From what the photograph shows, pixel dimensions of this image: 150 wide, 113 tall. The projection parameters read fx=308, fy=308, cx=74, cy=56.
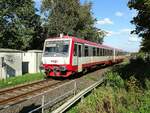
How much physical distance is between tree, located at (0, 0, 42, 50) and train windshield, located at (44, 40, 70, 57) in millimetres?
16555

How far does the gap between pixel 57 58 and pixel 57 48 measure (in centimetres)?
79

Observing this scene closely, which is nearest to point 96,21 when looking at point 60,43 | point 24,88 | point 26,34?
point 26,34

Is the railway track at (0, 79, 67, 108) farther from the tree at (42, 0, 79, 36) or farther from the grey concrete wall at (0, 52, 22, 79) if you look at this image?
the tree at (42, 0, 79, 36)

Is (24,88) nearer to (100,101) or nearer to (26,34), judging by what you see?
(100,101)

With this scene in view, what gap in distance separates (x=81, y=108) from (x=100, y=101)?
83cm

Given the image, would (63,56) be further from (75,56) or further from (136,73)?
(136,73)

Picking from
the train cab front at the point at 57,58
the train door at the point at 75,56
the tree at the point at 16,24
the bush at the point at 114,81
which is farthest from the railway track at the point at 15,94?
the tree at the point at 16,24

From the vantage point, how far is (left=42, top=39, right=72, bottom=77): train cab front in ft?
67.3

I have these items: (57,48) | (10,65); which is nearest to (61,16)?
(10,65)

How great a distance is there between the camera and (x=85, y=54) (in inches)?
939

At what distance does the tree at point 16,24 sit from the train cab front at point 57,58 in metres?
16.8

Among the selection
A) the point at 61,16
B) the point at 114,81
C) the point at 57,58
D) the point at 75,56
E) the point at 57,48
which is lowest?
the point at 114,81

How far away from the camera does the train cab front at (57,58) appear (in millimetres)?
20500

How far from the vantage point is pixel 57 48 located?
2127 centimetres
